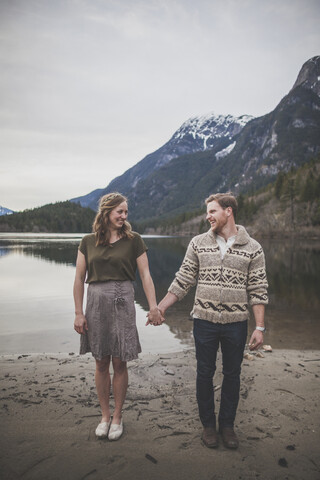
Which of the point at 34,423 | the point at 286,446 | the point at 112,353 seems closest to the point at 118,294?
the point at 112,353

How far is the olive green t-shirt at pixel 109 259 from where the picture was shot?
11.7ft

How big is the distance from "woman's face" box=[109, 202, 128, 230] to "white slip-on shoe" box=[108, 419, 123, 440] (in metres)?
2.39

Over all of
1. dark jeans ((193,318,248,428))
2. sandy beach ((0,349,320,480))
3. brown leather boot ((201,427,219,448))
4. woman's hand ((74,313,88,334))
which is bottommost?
sandy beach ((0,349,320,480))

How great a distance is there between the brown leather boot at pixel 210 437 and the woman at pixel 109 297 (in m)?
1.00

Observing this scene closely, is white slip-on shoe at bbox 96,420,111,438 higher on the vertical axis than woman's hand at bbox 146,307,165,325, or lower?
lower

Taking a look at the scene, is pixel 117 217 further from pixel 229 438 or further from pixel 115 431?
pixel 229 438

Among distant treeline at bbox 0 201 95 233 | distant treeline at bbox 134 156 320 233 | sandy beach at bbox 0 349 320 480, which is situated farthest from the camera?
Answer: distant treeline at bbox 0 201 95 233

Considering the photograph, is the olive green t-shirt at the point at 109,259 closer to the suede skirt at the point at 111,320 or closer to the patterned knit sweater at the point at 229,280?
the suede skirt at the point at 111,320

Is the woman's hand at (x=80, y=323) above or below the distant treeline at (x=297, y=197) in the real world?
below

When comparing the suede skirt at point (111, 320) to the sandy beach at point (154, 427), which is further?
the suede skirt at point (111, 320)

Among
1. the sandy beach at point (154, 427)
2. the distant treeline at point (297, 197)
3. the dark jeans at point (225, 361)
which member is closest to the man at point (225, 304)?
the dark jeans at point (225, 361)

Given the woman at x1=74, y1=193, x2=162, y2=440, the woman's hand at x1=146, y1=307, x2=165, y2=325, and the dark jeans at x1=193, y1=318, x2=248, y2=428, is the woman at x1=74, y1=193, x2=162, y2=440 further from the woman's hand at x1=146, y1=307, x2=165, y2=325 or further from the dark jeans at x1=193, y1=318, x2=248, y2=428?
the dark jeans at x1=193, y1=318, x2=248, y2=428

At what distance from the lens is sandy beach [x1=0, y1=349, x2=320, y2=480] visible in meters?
3.05

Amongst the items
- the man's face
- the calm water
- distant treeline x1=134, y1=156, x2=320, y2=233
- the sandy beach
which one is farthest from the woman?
distant treeline x1=134, y1=156, x2=320, y2=233
